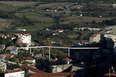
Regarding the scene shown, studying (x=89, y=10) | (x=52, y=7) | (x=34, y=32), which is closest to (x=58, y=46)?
(x=34, y=32)

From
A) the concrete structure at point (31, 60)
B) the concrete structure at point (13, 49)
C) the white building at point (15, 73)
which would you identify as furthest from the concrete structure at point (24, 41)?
the white building at point (15, 73)

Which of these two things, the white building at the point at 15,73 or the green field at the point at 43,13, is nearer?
the white building at the point at 15,73

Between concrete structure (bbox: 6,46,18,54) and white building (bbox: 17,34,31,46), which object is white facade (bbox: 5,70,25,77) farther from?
white building (bbox: 17,34,31,46)

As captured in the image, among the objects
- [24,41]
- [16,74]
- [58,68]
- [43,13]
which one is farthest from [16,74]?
[43,13]

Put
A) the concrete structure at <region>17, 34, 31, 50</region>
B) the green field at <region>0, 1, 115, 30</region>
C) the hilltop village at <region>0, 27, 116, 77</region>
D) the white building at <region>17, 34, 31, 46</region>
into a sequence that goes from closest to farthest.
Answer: the hilltop village at <region>0, 27, 116, 77</region>, the concrete structure at <region>17, 34, 31, 50</region>, the white building at <region>17, 34, 31, 46</region>, the green field at <region>0, 1, 115, 30</region>

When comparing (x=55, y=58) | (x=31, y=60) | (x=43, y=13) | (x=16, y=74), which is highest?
(x=43, y=13)

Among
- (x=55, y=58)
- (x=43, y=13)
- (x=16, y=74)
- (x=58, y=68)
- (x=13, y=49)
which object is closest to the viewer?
(x=16, y=74)

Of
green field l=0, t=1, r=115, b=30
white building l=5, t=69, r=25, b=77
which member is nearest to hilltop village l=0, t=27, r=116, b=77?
white building l=5, t=69, r=25, b=77

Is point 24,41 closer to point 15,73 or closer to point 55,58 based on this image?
point 55,58

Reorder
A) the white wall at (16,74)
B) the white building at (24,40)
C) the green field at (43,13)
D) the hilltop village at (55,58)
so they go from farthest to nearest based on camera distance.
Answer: the green field at (43,13) < the white building at (24,40) < the hilltop village at (55,58) < the white wall at (16,74)

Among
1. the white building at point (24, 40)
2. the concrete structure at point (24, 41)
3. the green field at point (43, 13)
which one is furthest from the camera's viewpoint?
the green field at point (43, 13)

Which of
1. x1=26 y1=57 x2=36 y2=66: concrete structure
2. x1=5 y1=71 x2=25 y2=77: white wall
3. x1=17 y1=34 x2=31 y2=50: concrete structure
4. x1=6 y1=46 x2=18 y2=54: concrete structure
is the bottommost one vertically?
x1=26 y1=57 x2=36 y2=66: concrete structure

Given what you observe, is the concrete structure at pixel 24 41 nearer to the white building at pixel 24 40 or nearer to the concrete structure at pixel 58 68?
the white building at pixel 24 40
